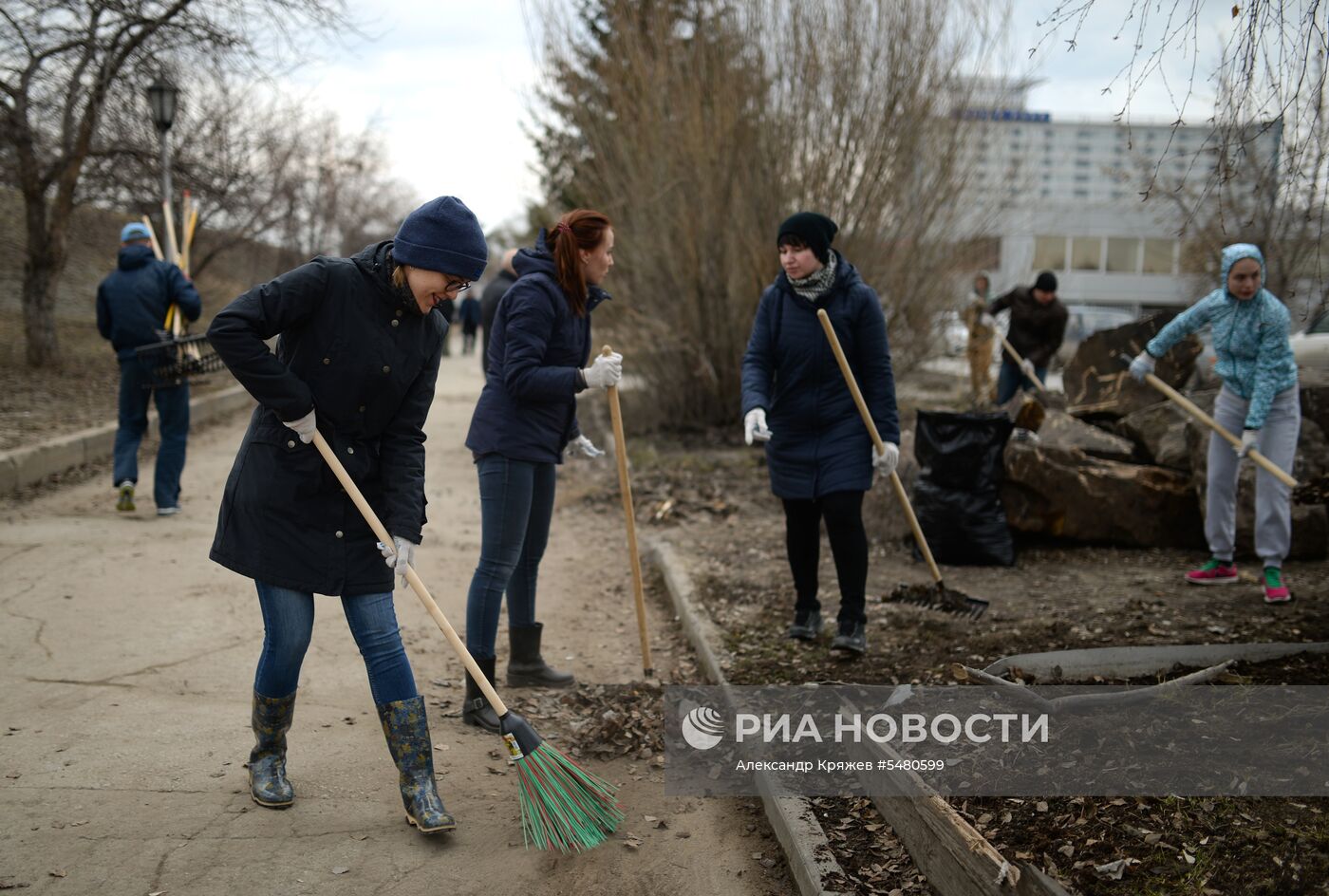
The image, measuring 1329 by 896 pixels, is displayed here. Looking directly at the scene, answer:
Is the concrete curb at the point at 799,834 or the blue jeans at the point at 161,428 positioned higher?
the blue jeans at the point at 161,428

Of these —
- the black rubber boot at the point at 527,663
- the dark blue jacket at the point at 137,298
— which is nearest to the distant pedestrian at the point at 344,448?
the black rubber boot at the point at 527,663

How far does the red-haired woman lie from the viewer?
4.34m

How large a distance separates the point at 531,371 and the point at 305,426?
1241 mm

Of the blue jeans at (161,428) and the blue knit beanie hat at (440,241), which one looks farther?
the blue jeans at (161,428)

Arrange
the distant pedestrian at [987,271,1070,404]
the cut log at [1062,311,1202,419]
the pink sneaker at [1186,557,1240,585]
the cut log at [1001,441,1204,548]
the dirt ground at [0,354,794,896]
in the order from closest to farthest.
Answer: the dirt ground at [0,354,794,896] < the pink sneaker at [1186,557,1240,585] < the cut log at [1001,441,1204,548] < the cut log at [1062,311,1202,419] < the distant pedestrian at [987,271,1070,404]

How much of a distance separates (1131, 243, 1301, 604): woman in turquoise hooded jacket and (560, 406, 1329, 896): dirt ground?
32cm

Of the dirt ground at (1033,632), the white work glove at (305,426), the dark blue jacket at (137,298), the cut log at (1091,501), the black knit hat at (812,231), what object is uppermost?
the black knit hat at (812,231)

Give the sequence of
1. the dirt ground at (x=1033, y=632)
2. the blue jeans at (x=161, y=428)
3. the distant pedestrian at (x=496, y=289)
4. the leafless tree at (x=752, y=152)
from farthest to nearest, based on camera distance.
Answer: the leafless tree at (x=752, y=152) → the distant pedestrian at (x=496, y=289) → the blue jeans at (x=161, y=428) → the dirt ground at (x=1033, y=632)

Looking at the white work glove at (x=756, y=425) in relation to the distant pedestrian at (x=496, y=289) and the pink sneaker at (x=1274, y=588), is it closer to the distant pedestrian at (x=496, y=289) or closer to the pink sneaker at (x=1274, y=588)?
the pink sneaker at (x=1274, y=588)

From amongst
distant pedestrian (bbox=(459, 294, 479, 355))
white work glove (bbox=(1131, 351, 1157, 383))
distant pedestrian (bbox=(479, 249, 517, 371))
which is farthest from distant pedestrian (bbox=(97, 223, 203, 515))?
distant pedestrian (bbox=(459, 294, 479, 355))

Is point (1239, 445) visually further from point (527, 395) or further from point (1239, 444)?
point (527, 395)

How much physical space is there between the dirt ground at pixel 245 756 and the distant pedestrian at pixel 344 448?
8.1 inches

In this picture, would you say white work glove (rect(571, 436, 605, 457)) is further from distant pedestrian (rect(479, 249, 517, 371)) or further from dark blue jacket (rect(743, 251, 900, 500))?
distant pedestrian (rect(479, 249, 517, 371))

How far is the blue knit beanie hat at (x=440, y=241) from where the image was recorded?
3.24 metres
